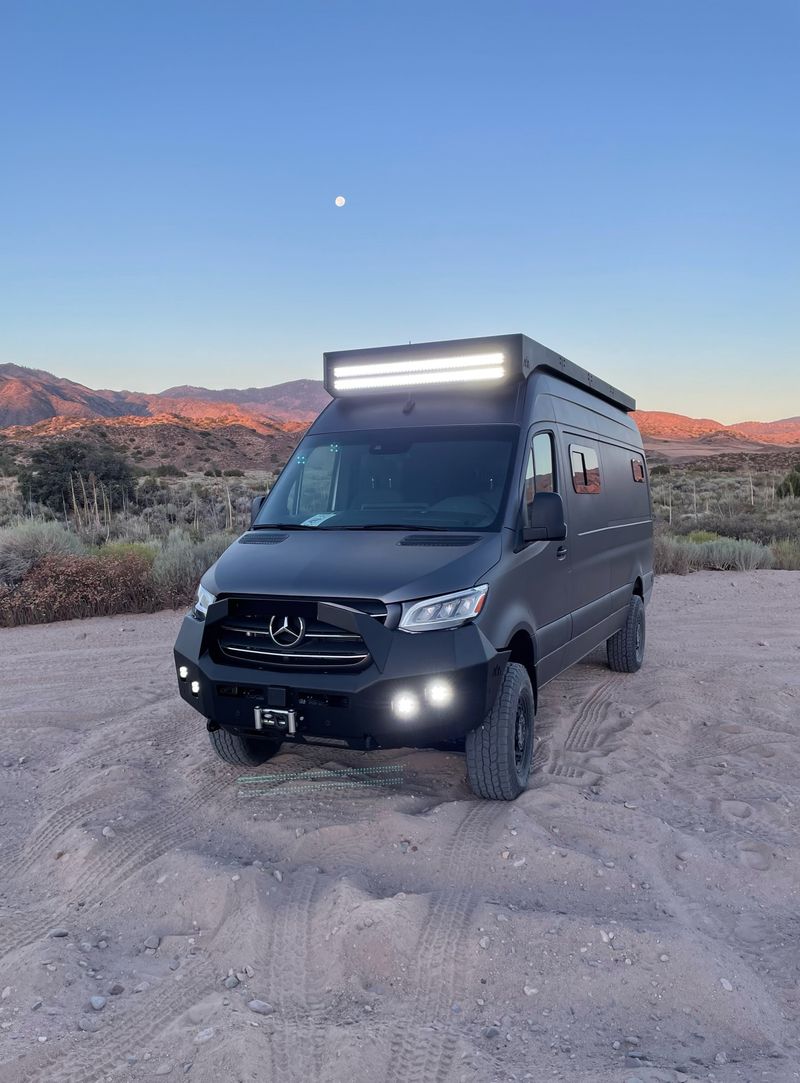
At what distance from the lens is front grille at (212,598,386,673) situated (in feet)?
13.6

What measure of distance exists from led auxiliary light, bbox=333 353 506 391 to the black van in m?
0.01

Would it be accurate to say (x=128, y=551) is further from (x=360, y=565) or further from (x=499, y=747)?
(x=499, y=747)

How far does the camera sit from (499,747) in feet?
14.3

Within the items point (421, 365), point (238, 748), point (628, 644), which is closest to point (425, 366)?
point (421, 365)

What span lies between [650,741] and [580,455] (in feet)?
7.06

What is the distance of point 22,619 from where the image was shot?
1016 cm

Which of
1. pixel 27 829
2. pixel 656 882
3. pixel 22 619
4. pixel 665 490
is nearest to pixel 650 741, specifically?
pixel 656 882

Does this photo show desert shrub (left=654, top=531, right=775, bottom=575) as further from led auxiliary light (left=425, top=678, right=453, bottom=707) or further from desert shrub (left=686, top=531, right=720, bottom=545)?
led auxiliary light (left=425, top=678, right=453, bottom=707)

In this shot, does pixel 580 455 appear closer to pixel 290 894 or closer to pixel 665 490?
pixel 290 894

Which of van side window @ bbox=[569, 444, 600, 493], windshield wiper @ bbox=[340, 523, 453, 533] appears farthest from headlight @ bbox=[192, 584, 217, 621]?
van side window @ bbox=[569, 444, 600, 493]

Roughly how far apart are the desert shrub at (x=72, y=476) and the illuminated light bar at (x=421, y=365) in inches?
715

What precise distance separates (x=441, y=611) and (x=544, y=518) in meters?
0.97

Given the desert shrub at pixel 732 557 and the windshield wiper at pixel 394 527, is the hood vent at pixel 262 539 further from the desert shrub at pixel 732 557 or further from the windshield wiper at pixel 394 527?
the desert shrub at pixel 732 557

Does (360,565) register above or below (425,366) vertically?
below
